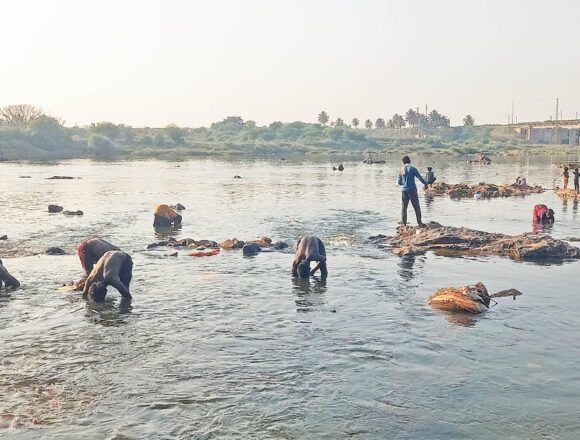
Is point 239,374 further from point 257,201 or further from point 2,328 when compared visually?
point 257,201

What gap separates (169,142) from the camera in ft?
530

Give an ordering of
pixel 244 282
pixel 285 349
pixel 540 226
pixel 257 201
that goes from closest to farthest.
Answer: pixel 285 349 → pixel 244 282 → pixel 540 226 → pixel 257 201

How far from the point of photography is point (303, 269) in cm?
1639

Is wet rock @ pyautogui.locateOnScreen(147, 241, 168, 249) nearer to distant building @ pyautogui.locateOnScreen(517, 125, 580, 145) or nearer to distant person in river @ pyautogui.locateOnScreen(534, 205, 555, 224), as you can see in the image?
distant person in river @ pyautogui.locateOnScreen(534, 205, 555, 224)

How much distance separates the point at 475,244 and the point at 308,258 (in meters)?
7.06

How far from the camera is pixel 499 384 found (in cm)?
942

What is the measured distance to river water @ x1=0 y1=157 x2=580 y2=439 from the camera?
8250 mm

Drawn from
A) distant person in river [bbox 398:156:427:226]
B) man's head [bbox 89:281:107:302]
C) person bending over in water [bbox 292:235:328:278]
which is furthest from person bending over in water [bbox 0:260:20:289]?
distant person in river [bbox 398:156:427:226]

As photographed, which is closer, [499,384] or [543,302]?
[499,384]

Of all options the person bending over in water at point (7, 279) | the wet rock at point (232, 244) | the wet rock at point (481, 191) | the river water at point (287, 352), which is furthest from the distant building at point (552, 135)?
the person bending over in water at point (7, 279)

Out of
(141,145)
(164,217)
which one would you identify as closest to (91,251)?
(164,217)

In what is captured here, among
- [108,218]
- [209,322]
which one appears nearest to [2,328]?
[209,322]

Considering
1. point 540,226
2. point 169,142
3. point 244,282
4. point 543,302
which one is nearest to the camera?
point 543,302

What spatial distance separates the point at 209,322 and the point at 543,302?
7.03 m
